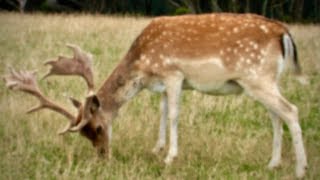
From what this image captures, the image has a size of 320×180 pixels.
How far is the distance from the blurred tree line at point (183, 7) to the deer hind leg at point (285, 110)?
23724 mm

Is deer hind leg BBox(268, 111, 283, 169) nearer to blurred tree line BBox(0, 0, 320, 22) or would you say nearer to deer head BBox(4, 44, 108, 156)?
deer head BBox(4, 44, 108, 156)

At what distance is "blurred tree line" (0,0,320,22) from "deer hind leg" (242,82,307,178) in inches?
934

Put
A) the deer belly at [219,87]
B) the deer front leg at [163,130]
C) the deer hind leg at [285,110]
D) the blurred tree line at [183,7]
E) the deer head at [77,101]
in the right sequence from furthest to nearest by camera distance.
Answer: the blurred tree line at [183,7]
the deer front leg at [163,130]
the deer belly at [219,87]
the deer head at [77,101]
the deer hind leg at [285,110]

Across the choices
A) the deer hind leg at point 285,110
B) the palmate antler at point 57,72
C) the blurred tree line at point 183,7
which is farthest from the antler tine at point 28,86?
A: the blurred tree line at point 183,7

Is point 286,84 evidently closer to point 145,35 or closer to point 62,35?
point 145,35

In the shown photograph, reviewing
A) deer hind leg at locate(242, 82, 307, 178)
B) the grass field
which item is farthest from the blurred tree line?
deer hind leg at locate(242, 82, 307, 178)

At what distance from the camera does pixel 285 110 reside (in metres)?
6.69

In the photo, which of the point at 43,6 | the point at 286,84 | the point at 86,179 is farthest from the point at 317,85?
the point at 43,6

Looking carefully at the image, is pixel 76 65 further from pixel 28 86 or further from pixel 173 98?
pixel 173 98

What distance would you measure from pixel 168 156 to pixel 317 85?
4525 mm

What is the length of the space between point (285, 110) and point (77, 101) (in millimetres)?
1872

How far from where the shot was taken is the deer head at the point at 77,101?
6844mm

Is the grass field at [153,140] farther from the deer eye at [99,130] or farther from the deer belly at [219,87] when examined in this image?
the deer belly at [219,87]

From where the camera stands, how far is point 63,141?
7477 millimetres
